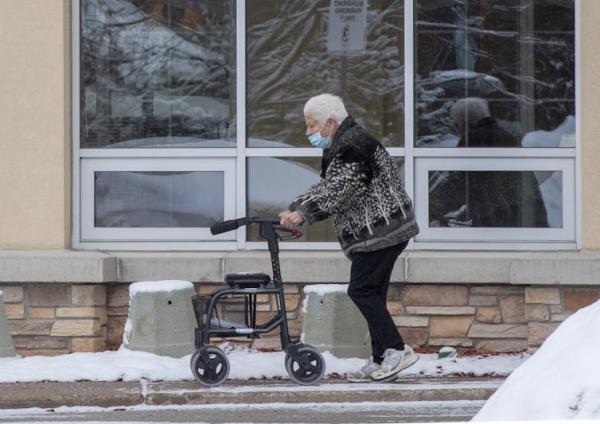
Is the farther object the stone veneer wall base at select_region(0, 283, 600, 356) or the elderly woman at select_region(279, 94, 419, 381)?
the stone veneer wall base at select_region(0, 283, 600, 356)

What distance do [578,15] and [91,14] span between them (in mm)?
3655

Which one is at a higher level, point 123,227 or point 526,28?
point 526,28

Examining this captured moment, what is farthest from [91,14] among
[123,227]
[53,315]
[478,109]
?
[478,109]

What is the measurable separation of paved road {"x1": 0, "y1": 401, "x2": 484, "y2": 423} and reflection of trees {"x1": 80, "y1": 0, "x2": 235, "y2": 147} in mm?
3114

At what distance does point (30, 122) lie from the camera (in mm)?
10586

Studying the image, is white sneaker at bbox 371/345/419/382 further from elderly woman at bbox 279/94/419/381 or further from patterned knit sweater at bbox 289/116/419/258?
patterned knit sweater at bbox 289/116/419/258

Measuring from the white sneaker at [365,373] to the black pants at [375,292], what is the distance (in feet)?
0.31

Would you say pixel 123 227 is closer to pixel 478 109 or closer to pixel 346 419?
pixel 478 109

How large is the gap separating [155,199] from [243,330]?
8.03 ft

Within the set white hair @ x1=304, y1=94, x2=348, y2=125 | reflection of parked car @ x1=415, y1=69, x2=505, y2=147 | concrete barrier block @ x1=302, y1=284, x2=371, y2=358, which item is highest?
reflection of parked car @ x1=415, y1=69, x2=505, y2=147

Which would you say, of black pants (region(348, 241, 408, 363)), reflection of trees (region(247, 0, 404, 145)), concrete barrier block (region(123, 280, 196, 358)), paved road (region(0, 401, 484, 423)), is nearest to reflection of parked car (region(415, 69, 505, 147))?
reflection of trees (region(247, 0, 404, 145))

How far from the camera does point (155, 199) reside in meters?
10.9

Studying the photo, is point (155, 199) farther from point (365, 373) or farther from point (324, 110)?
point (365, 373)

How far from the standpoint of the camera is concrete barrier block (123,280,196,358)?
9.80m
